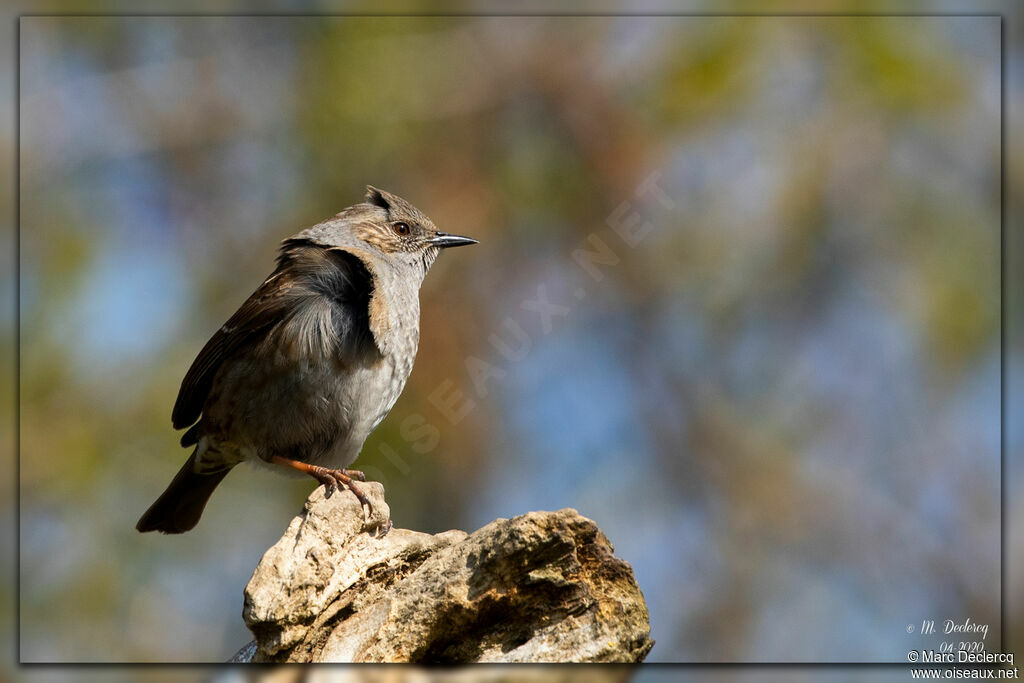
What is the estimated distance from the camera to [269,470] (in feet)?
19.1

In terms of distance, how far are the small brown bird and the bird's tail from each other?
0.02 meters

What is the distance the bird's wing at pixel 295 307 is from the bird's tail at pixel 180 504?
1.36ft

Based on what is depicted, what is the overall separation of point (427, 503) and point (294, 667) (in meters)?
3.84

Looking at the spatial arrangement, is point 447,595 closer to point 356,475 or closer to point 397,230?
point 356,475

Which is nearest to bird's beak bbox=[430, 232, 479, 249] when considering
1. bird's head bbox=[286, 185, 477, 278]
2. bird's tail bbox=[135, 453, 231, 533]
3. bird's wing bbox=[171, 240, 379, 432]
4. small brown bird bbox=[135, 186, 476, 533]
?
bird's head bbox=[286, 185, 477, 278]

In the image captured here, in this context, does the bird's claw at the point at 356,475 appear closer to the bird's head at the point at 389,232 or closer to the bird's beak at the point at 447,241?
the bird's head at the point at 389,232

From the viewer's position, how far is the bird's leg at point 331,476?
443 centimetres

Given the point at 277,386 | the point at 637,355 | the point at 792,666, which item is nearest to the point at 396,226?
the point at 277,386

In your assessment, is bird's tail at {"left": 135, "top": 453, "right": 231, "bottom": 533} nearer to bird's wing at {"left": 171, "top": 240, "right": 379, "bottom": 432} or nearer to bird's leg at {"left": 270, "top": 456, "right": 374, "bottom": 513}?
bird's wing at {"left": 171, "top": 240, "right": 379, "bottom": 432}

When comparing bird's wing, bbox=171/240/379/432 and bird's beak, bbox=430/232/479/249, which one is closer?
bird's wing, bbox=171/240/379/432

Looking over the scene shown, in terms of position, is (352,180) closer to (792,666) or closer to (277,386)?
(277,386)

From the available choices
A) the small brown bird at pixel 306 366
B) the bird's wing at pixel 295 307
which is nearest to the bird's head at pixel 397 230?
the small brown bird at pixel 306 366

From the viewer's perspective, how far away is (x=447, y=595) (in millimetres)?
3836

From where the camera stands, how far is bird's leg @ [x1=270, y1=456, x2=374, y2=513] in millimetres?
4434
